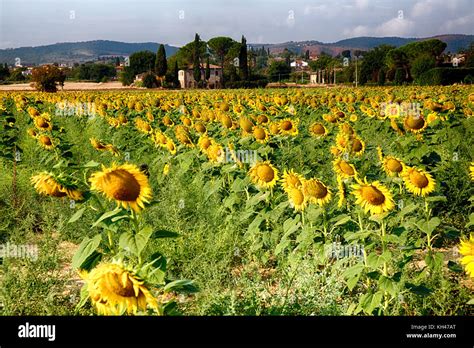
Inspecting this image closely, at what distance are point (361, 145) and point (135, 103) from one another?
22.3 feet

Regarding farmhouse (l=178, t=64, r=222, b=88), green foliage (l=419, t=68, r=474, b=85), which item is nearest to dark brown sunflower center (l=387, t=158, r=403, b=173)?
farmhouse (l=178, t=64, r=222, b=88)

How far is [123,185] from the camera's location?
7.88 feet

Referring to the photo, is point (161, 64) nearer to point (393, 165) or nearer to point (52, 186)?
point (393, 165)

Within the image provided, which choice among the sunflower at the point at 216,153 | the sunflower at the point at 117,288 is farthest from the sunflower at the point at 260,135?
the sunflower at the point at 117,288

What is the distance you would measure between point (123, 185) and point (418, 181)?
1.95m

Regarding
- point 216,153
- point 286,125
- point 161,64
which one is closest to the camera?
point 216,153

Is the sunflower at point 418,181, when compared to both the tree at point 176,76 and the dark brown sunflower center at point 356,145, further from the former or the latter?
the tree at point 176,76

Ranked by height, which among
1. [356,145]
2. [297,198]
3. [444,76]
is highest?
[444,76]

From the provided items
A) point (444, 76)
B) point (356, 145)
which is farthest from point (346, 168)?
point (444, 76)

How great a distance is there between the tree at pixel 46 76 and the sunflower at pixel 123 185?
14574mm

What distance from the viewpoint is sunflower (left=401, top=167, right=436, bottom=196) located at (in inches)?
135

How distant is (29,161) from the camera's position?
7.39m

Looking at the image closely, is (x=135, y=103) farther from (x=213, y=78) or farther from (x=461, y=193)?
(x=461, y=193)
